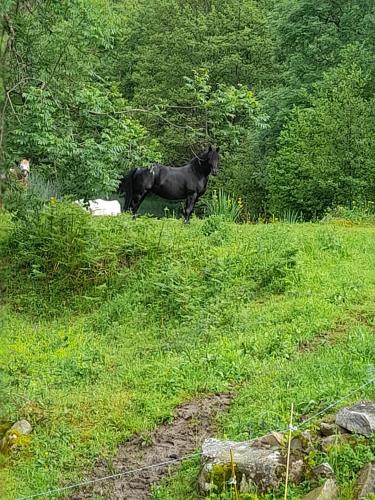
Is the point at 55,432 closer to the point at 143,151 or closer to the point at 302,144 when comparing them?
the point at 143,151

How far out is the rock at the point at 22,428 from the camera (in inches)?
226

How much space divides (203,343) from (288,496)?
3.18m

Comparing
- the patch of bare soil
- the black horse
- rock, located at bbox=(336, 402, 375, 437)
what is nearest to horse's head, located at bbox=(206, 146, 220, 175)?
the black horse

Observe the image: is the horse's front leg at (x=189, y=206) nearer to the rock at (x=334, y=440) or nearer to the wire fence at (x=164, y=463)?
the wire fence at (x=164, y=463)

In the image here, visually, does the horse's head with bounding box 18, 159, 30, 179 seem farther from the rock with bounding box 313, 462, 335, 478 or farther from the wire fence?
the rock with bounding box 313, 462, 335, 478

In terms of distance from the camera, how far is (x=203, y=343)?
7191 millimetres

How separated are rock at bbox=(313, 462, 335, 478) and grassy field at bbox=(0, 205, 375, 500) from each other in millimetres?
61

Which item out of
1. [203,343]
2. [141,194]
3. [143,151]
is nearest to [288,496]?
[203,343]

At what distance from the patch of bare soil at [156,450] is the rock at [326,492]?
1216 mm

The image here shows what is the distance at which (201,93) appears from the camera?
28.8 feet

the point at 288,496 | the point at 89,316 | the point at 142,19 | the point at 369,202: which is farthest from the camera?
the point at 142,19

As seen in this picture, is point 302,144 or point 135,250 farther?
point 302,144

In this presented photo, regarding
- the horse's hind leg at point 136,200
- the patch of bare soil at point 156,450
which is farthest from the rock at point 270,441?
the horse's hind leg at point 136,200

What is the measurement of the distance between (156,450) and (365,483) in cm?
185
